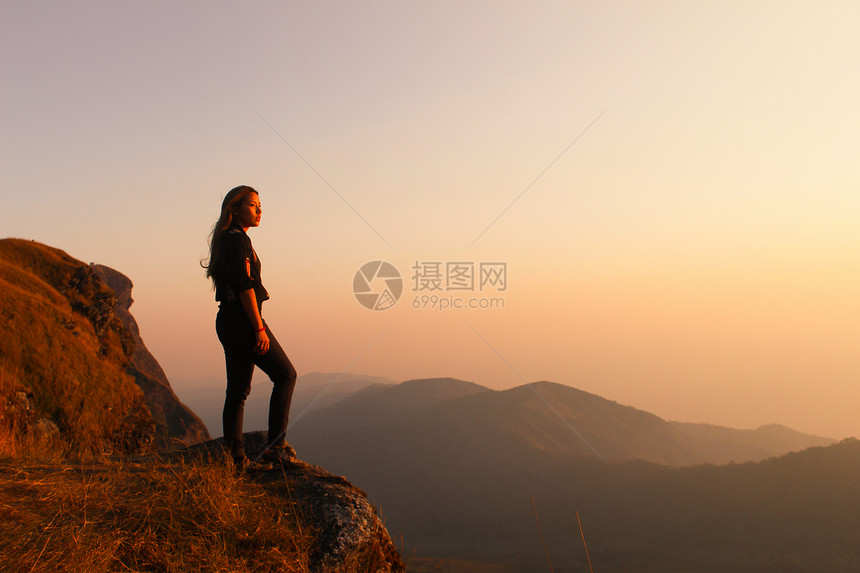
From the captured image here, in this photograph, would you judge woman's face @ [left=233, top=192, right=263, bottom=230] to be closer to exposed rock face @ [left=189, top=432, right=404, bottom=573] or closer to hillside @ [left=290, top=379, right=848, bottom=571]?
exposed rock face @ [left=189, top=432, right=404, bottom=573]

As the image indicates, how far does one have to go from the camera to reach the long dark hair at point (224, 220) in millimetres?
4695

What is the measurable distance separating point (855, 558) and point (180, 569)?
8628 centimetres

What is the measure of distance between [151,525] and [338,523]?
3.98 feet

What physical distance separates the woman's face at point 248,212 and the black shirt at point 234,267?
5.4 inches

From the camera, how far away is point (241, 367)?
15.5ft

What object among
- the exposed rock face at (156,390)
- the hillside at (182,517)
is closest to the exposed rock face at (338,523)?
the hillside at (182,517)

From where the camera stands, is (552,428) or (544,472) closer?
(544,472)

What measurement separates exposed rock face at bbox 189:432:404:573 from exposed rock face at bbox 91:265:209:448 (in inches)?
1068

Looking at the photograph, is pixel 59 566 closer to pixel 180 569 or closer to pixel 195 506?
pixel 180 569

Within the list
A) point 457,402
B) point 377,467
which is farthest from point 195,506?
point 457,402

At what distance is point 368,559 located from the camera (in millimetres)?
3707

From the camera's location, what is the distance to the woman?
4551mm

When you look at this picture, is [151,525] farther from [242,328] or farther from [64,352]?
[64,352]

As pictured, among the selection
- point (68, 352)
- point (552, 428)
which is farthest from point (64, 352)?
point (552, 428)
